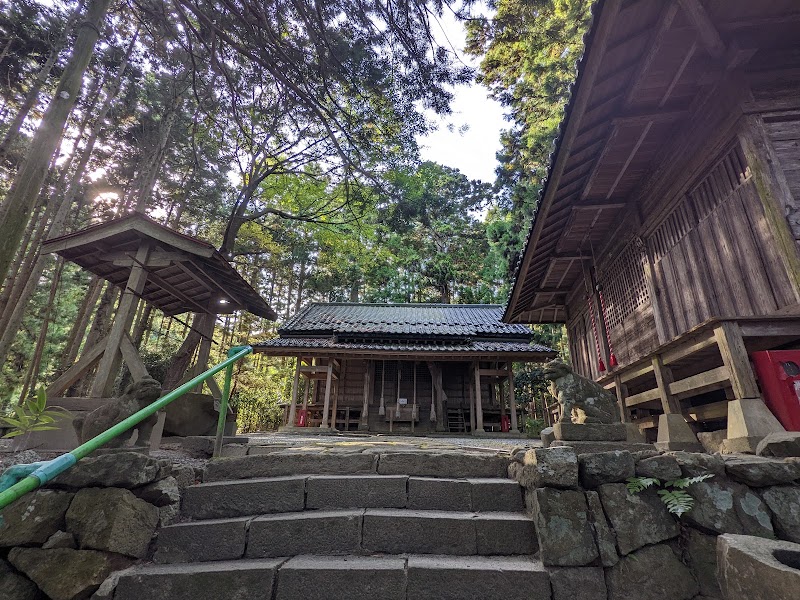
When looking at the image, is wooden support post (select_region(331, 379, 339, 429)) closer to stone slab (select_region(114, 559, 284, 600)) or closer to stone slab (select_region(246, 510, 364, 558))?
stone slab (select_region(246, 510, 364, 558))

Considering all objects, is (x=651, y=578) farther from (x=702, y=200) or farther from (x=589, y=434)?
(x=702, y=200)

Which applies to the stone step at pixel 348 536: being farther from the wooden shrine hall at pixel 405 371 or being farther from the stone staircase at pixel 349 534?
the wooden shrine hall at pixel 405 371

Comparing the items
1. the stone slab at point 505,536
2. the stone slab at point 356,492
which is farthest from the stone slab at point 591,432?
the stone slab at point 356,492

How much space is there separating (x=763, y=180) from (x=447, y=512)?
4875 millimetres

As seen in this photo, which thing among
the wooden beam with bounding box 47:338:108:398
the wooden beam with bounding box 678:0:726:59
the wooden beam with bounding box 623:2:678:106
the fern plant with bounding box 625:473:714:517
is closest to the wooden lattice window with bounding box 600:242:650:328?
the wooden beam with bounding box 623:2:678:106

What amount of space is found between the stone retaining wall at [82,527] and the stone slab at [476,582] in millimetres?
2059

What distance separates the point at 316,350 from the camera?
11.6m

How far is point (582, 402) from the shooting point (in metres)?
3.74

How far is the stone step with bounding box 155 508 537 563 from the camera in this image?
8.68 ft

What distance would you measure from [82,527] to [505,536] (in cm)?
306

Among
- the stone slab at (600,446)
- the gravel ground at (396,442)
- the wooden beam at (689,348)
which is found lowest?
the gravel ground at (396,442)

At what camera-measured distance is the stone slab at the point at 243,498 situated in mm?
3035

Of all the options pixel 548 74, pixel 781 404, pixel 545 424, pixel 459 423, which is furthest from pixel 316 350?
pixel 548 74

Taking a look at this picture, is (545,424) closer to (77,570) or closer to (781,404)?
(781,404)
